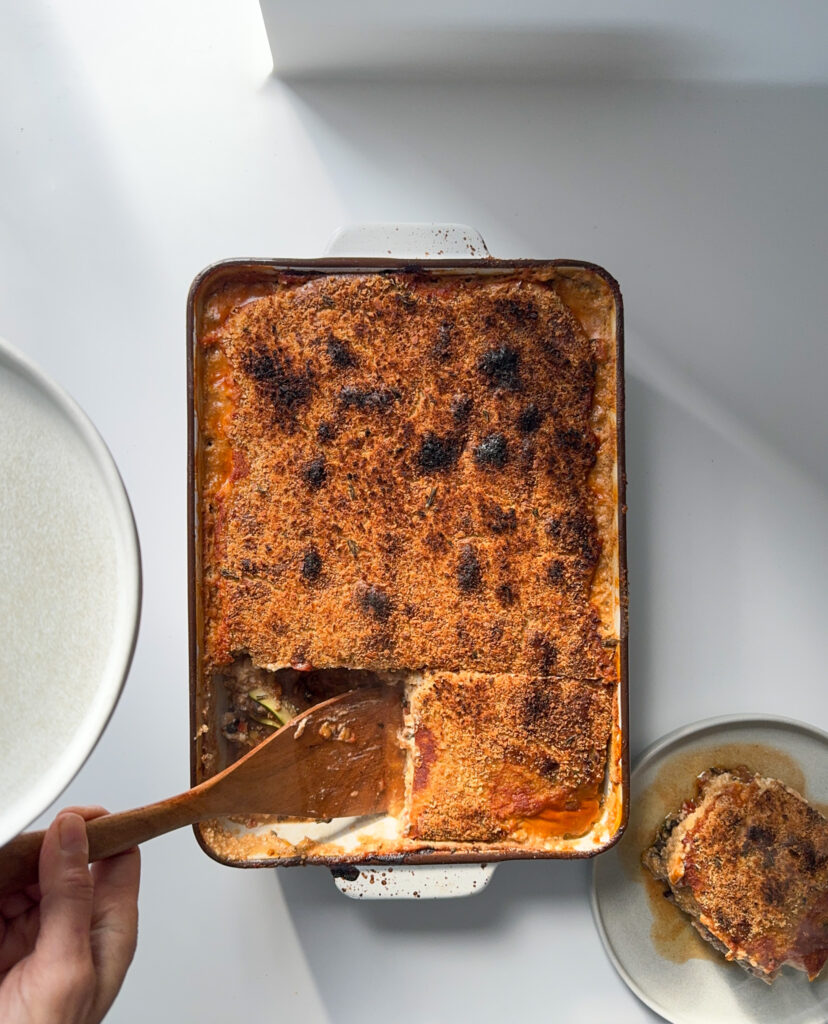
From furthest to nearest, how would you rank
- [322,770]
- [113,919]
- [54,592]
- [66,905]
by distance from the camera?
1. [322,770]
2. [113,919]
3. [66,905]
4. [54,592]

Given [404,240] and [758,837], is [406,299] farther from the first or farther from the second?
[758,837]

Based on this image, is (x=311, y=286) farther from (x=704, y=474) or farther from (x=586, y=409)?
(x=704, y=474)

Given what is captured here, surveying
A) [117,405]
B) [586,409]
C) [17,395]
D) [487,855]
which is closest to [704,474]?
[586,409]

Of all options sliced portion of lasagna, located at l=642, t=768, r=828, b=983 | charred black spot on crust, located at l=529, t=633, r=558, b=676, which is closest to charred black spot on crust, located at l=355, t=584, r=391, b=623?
charred black spot on crust, located at l=529, t=633, r=558, b=676

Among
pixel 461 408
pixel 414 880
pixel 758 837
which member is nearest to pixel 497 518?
pixel 461 408

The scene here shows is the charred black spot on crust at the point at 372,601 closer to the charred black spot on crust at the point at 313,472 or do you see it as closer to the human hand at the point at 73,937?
the charred black spot on crust at the point at 313,472

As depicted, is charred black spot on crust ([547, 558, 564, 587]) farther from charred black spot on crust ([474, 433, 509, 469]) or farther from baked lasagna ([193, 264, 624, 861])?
charred black spot on crust ([474, 433, 509, 469])

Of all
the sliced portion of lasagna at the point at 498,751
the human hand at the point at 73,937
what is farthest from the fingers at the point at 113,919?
the sliced portion of lasagna at the point at 498,751
